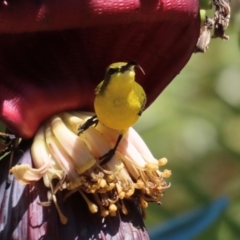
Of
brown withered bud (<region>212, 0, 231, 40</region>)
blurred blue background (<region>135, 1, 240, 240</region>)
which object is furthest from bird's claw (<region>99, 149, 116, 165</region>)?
blurred blue background (<region>135, 1, 240, 240</region>)

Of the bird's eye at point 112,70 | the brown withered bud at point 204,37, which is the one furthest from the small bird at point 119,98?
the brown withered bud at point 204,37

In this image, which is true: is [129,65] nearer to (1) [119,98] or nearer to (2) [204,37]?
(1) [119,98]

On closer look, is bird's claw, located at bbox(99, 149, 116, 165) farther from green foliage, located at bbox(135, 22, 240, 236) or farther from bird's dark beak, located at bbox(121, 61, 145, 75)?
green foliage, located at bbox(135, 22, 240, 236)

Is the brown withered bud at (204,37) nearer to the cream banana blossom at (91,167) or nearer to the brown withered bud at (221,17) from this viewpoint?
the brown withered bud at (221,17)

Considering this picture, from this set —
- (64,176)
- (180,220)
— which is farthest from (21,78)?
(180,220)

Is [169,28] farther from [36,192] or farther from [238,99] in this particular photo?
[238,99]

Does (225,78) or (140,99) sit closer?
(140,99)
